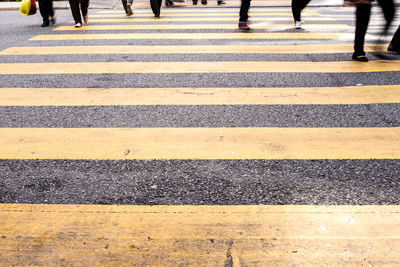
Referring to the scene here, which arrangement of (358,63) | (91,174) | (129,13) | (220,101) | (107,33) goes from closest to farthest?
(91,174) < (220,101) < (358,63) < (107,33) < (129,13)

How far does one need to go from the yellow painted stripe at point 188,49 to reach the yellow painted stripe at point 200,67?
0.70 m

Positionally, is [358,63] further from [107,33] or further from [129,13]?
[129,13]

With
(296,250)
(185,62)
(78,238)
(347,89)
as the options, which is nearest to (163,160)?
(78,238)

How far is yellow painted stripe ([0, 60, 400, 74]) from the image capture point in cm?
557

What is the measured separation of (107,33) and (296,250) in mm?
7107

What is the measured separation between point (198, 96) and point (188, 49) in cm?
243

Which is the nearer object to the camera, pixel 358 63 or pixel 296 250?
pixel 296 250

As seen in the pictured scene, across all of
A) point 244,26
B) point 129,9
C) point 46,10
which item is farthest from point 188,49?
point 46,10

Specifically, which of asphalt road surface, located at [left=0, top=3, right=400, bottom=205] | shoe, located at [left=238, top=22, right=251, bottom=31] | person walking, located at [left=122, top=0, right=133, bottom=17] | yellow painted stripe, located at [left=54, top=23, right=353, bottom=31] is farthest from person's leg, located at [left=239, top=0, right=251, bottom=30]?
person walking, located at [left=122, top=0, right=133, bottom=17]

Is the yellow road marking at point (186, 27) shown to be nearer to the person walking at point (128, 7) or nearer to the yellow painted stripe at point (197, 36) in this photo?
the yellow painted stripe at point (197, 36)

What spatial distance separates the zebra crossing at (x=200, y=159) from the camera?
2213 mm

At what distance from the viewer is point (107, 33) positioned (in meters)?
8.33

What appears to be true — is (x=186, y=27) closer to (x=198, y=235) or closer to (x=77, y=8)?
(x=77, y=8)

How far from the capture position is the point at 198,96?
459 centimetres
